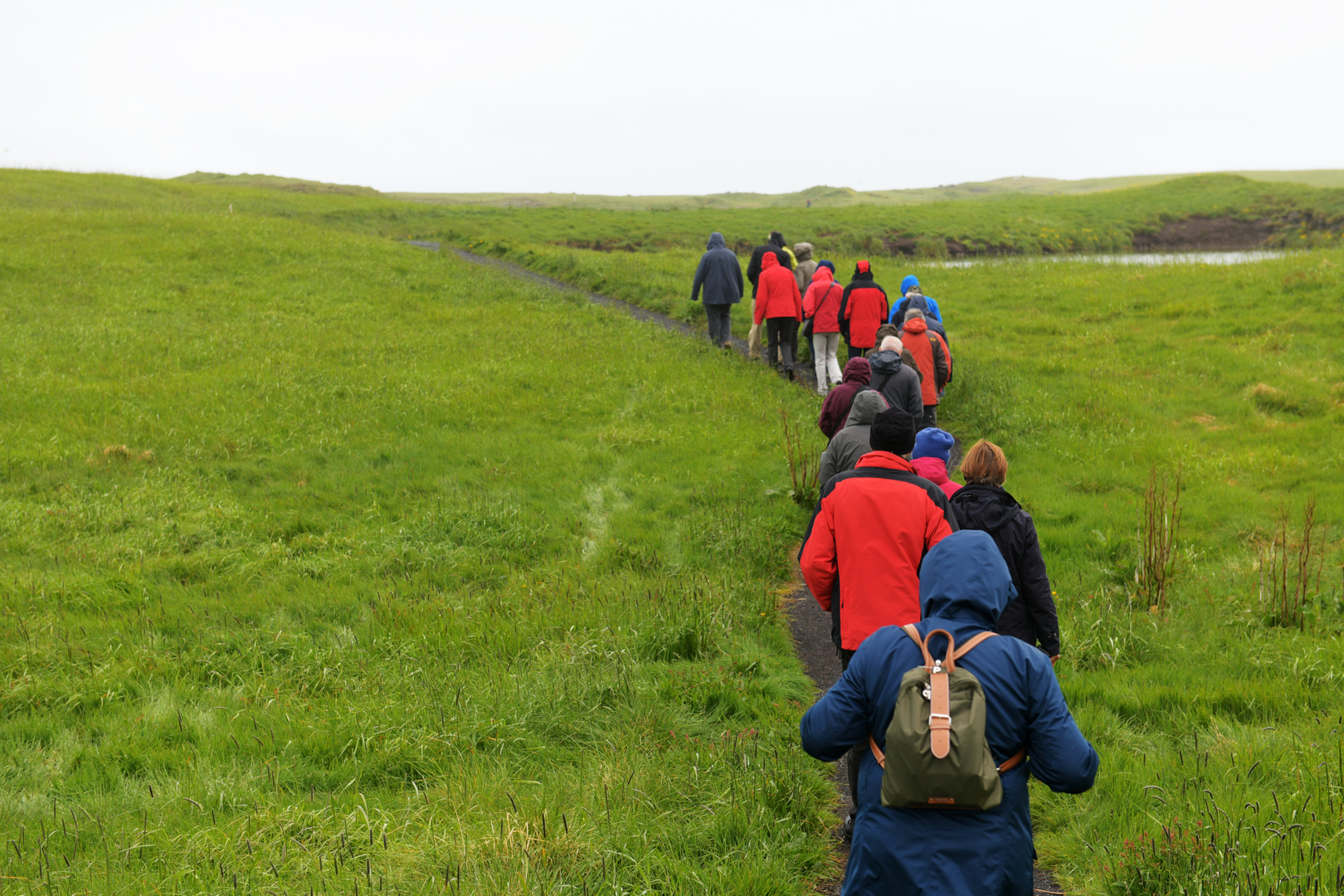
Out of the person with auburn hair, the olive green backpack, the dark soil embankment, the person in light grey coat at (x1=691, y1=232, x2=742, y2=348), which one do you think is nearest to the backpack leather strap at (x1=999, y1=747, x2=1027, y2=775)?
the olive green backpack

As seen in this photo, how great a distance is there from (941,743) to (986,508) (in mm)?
2692

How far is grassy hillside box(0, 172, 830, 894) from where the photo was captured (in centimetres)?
434

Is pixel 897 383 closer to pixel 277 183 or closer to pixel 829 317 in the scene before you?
pixel 829 317

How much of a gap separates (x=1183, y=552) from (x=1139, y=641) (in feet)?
8.04

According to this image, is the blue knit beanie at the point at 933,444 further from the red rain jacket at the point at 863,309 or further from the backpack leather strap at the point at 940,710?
the red rain jacket at the point at 863,309

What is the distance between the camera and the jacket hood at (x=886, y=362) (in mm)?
8703

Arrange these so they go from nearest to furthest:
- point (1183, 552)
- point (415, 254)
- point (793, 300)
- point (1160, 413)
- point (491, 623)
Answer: point (491, 623), point (1183, 552), point (1160, 413), point (793, 300), point (415, 254)

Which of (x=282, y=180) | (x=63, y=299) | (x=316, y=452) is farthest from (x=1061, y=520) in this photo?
(x=282, y=180)

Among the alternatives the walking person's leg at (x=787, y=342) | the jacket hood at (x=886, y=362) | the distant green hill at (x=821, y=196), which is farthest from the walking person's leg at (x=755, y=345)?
the distant green hill at (x=821, y=196)

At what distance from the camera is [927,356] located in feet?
36.3

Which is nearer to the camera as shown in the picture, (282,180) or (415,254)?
(415,254)

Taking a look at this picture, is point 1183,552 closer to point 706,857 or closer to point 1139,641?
point 1139,641

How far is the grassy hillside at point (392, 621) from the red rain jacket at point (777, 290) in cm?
131

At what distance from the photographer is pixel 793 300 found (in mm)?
15797
